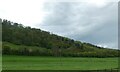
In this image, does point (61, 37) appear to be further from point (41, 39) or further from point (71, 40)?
A: point (41, 39)

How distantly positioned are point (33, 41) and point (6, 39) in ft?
55.2

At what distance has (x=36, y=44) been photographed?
140 metres

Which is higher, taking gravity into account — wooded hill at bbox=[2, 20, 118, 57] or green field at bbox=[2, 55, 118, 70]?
wooded hill at bbox=[2, 20, 118, 57]

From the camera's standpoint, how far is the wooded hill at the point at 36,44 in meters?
106

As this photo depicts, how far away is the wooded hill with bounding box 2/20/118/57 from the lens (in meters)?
106

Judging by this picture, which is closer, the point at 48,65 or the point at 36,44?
the point at 48,65

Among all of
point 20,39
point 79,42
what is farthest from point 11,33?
point 79,42

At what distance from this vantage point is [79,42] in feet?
613

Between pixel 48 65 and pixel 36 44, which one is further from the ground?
pixel 36 44

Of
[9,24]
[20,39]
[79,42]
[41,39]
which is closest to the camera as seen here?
[20,39]

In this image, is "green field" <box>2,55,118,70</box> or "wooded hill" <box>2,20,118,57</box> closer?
"green field" <box>2,55,118,70</box>

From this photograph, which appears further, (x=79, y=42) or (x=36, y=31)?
(x=79, y=42)

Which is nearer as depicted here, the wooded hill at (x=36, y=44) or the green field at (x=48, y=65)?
the green field at (x=48, y=65)

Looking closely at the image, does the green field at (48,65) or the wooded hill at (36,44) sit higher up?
the wooded hill at (36,44)
